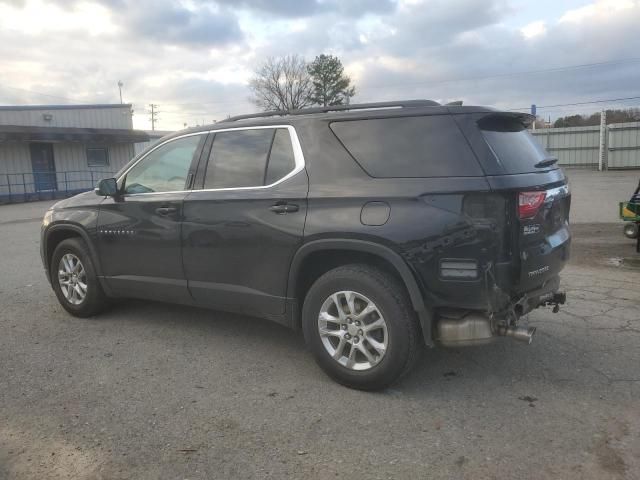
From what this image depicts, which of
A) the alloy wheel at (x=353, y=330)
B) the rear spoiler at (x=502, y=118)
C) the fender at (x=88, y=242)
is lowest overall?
the alloy wheel at (x=353, y=330)

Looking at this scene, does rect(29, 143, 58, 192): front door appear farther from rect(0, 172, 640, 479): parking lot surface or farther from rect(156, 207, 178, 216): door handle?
rect(156, 207, 178, 216): door handle

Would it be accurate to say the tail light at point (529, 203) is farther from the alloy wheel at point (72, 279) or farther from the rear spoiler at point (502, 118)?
the alloy wheel at point (72, 279)

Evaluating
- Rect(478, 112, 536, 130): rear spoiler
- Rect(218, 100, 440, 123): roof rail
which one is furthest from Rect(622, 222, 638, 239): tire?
Rect(218, 100, 440, 123): roof rail

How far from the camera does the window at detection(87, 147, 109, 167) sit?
1092 inches

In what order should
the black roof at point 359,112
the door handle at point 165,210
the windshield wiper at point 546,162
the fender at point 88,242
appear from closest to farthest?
1. the black roof at point 359,112
2. the windshield wiper at point 546,162
3. the door handle at point 165,210
4. the fender at point 88,242

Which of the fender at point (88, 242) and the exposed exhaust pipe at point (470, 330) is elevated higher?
the fender at point (88, 242)

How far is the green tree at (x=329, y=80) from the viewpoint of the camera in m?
55.7

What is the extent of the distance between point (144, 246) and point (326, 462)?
2685mm

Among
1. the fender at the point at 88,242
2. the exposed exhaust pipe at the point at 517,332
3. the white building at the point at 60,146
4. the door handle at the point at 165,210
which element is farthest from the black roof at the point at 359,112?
the white building at the point at 60,146

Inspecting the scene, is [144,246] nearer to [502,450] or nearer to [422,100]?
[422,100]

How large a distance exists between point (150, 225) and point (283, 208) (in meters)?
1.44

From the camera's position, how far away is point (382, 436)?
3125 mm

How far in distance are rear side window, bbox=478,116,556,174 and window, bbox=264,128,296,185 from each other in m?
1.39

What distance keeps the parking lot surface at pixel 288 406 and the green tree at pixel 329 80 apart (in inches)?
2077
